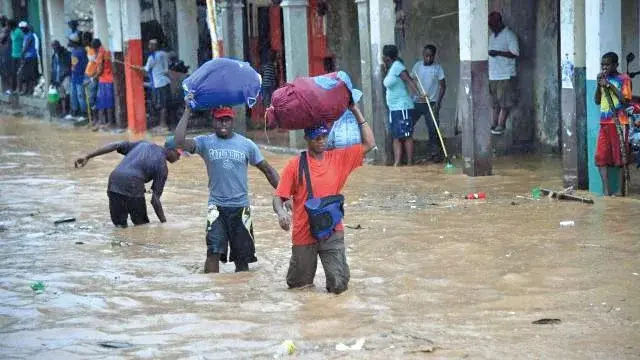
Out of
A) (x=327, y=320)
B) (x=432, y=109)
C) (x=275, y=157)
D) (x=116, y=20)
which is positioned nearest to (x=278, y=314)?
(x=327, y=320)

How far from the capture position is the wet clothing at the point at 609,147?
1205 cm

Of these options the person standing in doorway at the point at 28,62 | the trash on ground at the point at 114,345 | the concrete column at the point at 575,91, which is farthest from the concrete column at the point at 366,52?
the person standing in doorway at the point at 28,62

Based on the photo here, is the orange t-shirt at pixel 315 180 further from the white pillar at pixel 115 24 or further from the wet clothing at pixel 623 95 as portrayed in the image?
the white pillar at pixel 115 24

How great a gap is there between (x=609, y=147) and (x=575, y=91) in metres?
0.98

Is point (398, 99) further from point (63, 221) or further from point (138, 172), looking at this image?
point (138, 172)

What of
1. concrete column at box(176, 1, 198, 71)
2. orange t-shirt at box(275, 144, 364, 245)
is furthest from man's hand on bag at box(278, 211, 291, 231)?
concrete column at box(176, 1, 198, 71)

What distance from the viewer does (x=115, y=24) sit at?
22.2 metres

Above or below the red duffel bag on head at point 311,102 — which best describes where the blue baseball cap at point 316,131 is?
below

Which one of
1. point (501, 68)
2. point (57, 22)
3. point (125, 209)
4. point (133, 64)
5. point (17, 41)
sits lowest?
point (125, 209)

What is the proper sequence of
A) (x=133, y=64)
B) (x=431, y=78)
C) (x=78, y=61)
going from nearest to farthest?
(x=431, y=78) → (x=133, y=64) → (x=78, y=61)

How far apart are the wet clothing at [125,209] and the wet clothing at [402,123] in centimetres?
532

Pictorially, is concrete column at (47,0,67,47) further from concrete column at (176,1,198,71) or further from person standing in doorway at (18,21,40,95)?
concrete column at (176,1,198,71)

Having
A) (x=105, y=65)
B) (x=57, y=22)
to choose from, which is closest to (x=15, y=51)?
(x=57, y=22)

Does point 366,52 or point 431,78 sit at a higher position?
point 366,52
